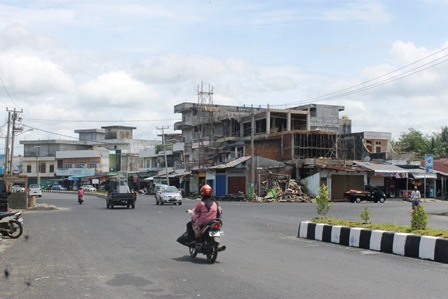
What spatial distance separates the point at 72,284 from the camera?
8836 millimetres

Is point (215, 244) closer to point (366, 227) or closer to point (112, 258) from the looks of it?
point (112, 258)

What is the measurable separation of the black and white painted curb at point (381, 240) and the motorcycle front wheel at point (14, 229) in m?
9.30

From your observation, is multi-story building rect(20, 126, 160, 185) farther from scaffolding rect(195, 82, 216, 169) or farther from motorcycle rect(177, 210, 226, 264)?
motorcycle rect(177, 210, 226, 264)

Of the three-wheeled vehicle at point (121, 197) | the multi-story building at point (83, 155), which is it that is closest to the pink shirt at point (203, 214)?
the three-wheeled vehicle at point (121, 197)

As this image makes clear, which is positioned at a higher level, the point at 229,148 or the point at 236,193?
the point at 229,148

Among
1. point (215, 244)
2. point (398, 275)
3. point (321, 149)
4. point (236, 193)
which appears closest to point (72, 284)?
point (215, 244)

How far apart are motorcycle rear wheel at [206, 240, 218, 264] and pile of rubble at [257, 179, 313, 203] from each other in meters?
42.5

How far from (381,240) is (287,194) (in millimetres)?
41707

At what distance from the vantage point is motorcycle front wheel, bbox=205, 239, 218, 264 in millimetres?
11148

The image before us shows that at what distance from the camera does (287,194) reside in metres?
54.8

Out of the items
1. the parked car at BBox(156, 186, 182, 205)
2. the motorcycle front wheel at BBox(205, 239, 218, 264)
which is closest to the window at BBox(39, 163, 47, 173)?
the parked car at BBox(156, 186, 182, 205)

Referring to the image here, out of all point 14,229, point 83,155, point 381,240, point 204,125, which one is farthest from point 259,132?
point 381,240

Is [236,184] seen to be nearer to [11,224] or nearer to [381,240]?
[11,224]

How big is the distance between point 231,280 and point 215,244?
2.13 meters
